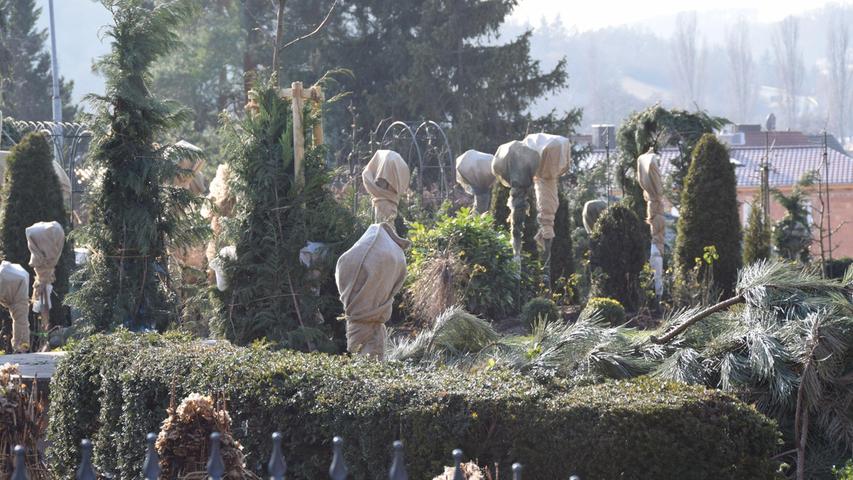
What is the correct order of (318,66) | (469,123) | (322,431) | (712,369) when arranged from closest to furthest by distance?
(322,431)
(712,369)
(469,123)
(318,66)

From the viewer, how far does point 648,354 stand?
7.66 meters

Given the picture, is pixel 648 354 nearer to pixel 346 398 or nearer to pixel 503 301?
pixel 346 398

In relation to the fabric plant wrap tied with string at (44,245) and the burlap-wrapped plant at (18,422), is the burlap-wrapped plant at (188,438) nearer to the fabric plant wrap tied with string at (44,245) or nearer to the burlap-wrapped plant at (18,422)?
the burlap-wrapped plant at (18,422)

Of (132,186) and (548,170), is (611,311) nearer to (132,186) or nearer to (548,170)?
(548,170)

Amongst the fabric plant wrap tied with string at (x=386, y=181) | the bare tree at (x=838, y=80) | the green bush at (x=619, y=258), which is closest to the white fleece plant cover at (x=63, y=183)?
the fabric plant wrap tied with string at (x=386, y=181)

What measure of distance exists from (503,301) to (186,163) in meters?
4.72

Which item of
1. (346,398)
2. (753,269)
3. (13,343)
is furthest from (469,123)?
(346,398)

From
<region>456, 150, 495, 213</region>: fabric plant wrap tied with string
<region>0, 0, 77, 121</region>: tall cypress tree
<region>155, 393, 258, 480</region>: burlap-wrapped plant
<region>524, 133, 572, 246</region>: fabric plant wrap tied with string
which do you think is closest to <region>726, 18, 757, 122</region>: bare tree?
<region>0, 0, 77, 121</region>: tall cypress tree

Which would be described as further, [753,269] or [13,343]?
[13,343]

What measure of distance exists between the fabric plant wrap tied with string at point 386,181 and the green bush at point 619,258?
10.5 ft

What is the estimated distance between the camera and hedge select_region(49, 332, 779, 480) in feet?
18.5

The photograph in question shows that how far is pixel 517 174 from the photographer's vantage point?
14391 millimetres

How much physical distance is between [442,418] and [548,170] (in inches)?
358

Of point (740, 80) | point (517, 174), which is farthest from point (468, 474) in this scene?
point (740, 80)
